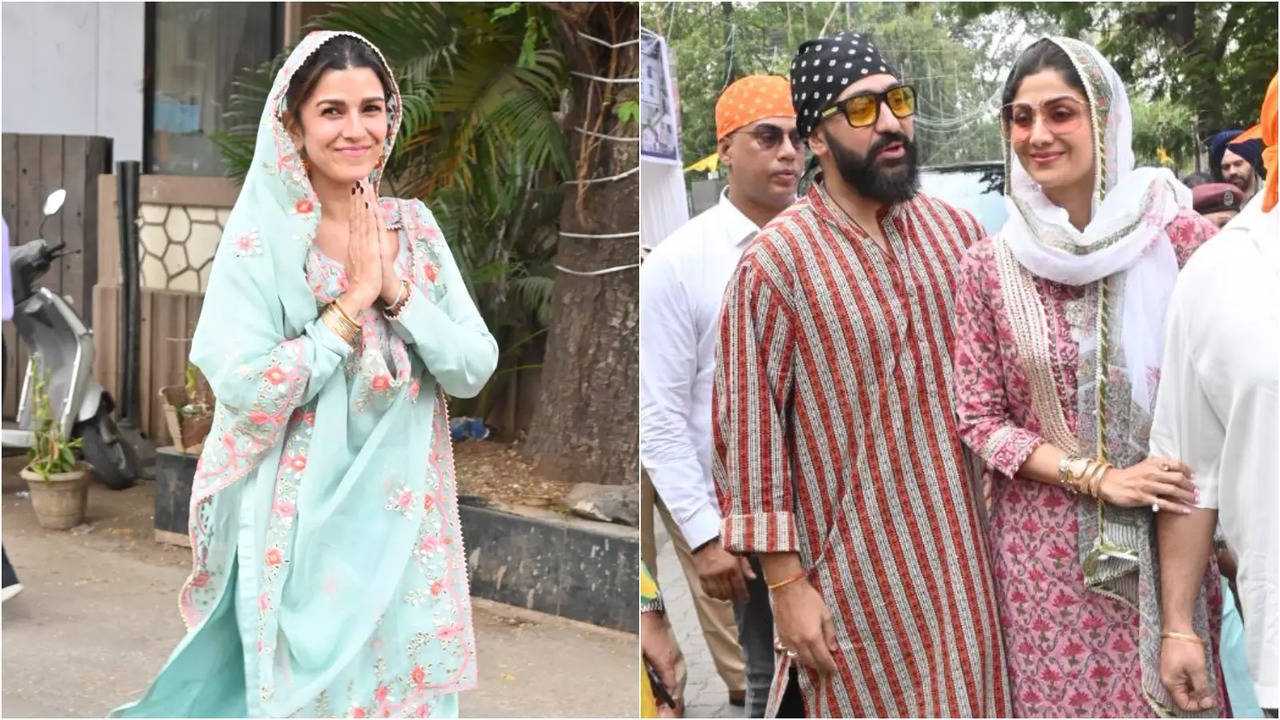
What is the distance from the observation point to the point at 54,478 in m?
7.14

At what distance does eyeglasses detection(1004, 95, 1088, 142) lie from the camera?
293 cm

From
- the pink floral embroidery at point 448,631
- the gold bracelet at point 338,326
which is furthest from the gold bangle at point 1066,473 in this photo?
the gold bracelet at point 338,326

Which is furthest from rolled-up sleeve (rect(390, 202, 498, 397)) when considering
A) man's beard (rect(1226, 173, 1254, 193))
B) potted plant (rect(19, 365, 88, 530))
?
potted plant (rect(19, 365, 88, 530))

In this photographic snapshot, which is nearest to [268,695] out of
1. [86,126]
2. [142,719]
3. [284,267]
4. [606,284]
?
[142,719]

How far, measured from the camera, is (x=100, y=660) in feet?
17.4

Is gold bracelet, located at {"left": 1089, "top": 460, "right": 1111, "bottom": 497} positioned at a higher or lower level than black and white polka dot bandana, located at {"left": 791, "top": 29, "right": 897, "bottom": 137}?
lower

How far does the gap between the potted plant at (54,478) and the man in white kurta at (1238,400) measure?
5.76 m

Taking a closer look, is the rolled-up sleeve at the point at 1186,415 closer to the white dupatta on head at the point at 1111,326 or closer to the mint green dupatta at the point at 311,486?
the white dupatta on head at the point at 1111,326

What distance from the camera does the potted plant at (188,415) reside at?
22.7 feet

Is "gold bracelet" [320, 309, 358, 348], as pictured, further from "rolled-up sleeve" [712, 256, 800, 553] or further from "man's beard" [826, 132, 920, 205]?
"man's beard" [826, 132, 920, 205]

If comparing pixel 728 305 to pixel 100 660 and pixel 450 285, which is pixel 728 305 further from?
pixel 100 660

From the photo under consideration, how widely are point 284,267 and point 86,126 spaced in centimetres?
686

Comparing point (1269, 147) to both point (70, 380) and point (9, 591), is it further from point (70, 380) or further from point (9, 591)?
point (70, 380)

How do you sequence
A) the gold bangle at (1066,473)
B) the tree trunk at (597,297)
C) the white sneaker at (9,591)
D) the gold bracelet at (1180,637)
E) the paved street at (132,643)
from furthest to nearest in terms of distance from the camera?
the tree trunk at (597,297)
the white sneaker at (9,591)
the paved street at (132,643)
the gold bangle at (1066,473)
the gold bracelet at (1180,637)
